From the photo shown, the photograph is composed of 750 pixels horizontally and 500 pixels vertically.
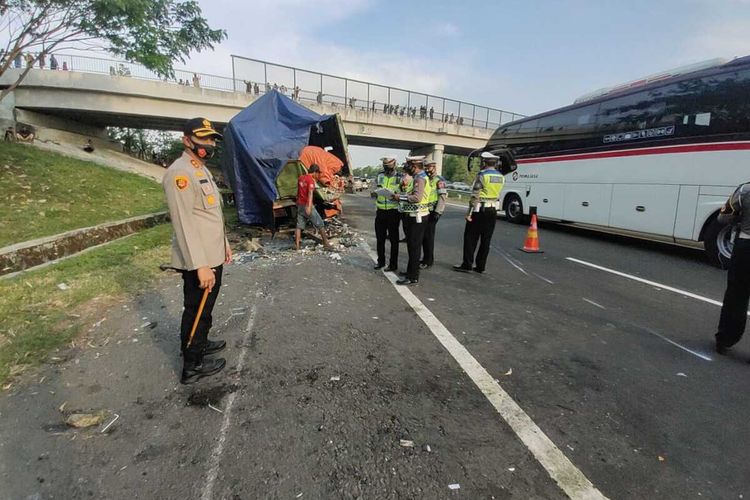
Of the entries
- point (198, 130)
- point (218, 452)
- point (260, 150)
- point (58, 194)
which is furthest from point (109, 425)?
point (58, 194)

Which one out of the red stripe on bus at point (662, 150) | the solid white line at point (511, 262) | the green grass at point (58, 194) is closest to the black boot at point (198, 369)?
the solid white line at point (511, 262)

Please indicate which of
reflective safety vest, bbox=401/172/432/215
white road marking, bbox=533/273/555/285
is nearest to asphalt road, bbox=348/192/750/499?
white road marking, bbox=533/273/555/285

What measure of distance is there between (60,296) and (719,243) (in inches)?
398

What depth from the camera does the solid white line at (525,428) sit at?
2004 millimetres

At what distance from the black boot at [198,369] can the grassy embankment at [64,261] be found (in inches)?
54.1

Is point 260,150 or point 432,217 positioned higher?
point 260,150

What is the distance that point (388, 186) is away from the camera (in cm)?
613

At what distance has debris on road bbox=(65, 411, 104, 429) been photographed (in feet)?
8.02

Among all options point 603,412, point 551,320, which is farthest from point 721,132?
point 603,412

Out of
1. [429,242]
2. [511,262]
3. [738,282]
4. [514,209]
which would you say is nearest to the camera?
[738,282]

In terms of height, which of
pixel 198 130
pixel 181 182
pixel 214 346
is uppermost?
pixel 198 130

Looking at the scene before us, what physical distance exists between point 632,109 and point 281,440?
10.0 meters

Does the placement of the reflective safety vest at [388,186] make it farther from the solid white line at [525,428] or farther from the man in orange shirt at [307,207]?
the solid white line at [525,428]

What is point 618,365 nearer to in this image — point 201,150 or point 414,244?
point 414,244
